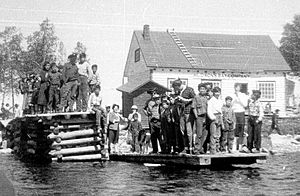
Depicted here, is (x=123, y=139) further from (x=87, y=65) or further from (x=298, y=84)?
(x=298, y=84)

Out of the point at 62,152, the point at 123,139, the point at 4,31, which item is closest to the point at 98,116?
the point at 62,152

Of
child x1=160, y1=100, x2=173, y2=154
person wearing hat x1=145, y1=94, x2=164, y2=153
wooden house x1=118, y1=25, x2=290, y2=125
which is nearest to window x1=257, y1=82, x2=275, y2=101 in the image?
wooden house x1=118, y1=25, x2=290, y2=125

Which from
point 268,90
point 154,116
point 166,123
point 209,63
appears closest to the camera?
point 166,123

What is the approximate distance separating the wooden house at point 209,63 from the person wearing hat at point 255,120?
67.2 feet

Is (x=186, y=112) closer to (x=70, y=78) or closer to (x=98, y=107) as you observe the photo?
(x=98, y=107)

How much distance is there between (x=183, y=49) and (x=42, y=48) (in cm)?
1189

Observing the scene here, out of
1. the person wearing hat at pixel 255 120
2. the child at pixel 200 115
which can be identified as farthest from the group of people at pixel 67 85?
the person wearing hat at pixel 255 120

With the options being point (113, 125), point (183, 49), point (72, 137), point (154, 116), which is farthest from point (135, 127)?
point (183, 49)

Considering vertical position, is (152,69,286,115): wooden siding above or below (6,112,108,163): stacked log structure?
above

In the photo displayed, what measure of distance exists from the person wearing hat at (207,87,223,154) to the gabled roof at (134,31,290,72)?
22159 millimetres

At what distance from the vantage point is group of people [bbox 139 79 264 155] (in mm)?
12539

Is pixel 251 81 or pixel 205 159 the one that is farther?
pixel 251 81

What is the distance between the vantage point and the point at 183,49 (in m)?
38.3

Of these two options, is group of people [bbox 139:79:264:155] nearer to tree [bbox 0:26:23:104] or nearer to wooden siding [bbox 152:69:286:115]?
wooden siding [bbox 152:69:286:115]
